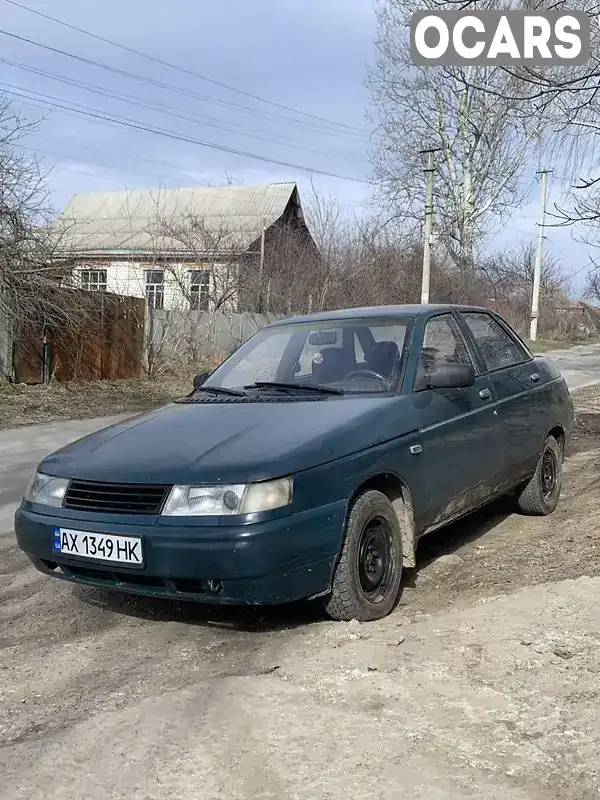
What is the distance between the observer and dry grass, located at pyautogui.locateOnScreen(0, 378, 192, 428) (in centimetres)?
1235

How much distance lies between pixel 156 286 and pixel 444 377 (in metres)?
20.2

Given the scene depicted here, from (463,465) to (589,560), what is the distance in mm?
921

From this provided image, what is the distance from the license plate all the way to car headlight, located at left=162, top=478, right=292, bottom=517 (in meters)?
0.22

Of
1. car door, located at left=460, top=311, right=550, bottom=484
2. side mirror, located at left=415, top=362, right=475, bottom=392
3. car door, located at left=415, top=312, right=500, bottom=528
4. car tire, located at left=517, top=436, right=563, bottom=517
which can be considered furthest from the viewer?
car tire, located at left=517, top=436, right=563, bottom=517

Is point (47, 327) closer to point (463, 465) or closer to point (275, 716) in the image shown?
point (463, 465)

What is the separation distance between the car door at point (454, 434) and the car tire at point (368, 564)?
17.6 inches

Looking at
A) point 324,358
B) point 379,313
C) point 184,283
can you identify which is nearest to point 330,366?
point 324,358

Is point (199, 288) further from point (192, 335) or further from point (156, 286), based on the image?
point (192, 335)

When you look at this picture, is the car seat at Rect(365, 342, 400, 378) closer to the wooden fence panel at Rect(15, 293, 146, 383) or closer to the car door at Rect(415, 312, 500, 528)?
the car door at Rect(415, 312, 500, 528)

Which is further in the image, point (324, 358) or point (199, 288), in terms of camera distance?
point (199, 288)

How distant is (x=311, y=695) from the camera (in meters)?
3.16

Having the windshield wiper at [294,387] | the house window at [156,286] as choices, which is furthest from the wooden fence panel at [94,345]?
the windshield wiper at [294,387]

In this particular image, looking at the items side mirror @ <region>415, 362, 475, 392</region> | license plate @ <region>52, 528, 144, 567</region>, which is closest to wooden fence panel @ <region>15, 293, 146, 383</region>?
side mirror @ <region>415, 362, 475, 392</region>

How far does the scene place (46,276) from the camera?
14383 millimetres
